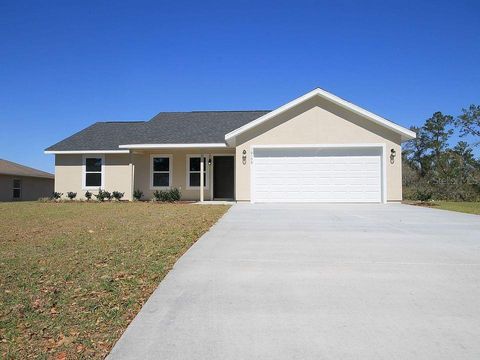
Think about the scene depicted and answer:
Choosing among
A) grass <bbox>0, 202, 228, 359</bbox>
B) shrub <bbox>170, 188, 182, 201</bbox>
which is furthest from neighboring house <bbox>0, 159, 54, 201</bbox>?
grass <bbox>0, 202, 228, 359</bbox>

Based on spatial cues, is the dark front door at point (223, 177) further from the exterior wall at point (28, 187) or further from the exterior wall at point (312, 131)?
the exterior wall at point (28, 187)

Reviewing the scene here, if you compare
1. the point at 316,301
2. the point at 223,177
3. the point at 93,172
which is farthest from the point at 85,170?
the point at 316,301

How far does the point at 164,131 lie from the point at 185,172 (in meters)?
2.34

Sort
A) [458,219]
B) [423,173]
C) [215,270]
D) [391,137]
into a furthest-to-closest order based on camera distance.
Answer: [423,173], [391,137], [458,219], [215,270]

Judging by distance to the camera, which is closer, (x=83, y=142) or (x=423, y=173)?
(x=83, y=142)

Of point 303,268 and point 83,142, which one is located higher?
point 83,142

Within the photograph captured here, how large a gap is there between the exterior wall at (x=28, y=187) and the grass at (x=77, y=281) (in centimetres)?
2185

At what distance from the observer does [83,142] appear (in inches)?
867

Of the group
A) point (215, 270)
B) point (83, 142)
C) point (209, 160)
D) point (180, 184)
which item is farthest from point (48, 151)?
point (215, 270)

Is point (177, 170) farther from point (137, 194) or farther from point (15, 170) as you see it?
point (15, 170)

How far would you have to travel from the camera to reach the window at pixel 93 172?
21406mm

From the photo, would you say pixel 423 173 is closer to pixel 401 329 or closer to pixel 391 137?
pixel 391 137

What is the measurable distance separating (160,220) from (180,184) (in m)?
9.07

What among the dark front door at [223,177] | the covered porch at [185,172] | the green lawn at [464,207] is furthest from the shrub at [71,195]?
the green lawn at [464,207]
